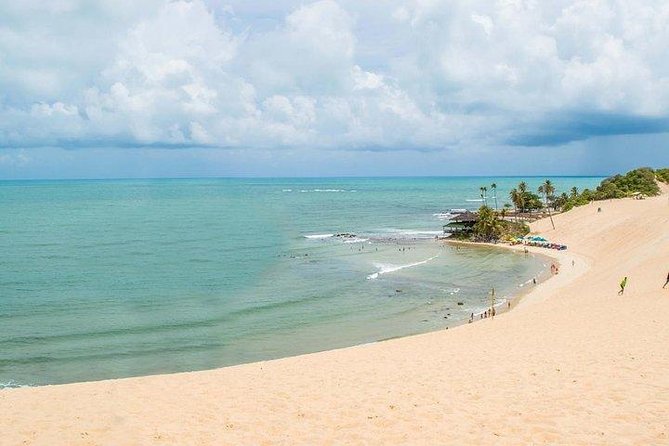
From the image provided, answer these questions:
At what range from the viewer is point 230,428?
14.1 metres

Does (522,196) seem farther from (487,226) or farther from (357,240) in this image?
(357,240)

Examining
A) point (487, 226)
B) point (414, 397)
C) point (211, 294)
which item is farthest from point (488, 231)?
point (414, 397)

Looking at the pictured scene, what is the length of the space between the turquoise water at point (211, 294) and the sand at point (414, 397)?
7.58 metres

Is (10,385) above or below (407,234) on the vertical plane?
below

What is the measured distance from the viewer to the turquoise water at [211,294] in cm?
3005

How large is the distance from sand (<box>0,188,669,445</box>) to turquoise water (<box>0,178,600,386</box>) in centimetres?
758

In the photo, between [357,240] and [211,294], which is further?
[357,240]

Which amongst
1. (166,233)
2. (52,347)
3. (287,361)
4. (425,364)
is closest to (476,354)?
(425,364)

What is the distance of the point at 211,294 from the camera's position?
44.8 metres

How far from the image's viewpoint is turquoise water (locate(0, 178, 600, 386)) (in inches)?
1183

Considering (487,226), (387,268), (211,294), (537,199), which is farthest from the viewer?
(537,199)

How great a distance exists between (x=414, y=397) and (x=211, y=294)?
31286mm

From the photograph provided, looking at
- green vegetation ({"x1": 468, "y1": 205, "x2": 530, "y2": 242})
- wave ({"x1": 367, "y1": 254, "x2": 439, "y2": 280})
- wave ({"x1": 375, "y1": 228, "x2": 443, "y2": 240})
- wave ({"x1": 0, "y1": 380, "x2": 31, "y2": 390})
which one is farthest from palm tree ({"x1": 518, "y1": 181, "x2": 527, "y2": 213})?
wave ({"x1": 0, "y1": 380, "x2": 31, "y2": 390})

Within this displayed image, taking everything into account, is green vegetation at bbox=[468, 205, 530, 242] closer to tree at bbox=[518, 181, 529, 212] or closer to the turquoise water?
the turquoise water
